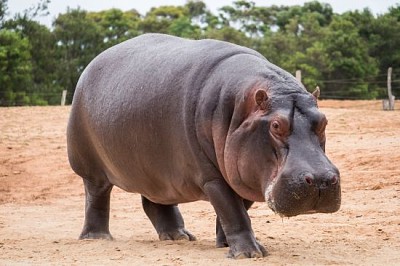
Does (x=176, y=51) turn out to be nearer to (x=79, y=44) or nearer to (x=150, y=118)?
(x=150, y=118)

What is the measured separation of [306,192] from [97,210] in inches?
119

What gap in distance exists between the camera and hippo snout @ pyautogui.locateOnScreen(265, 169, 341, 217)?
4.90 m

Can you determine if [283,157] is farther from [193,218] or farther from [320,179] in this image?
[193,218]

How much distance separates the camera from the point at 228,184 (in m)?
5.80

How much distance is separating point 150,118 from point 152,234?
1.96 metres

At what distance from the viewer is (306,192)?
16.1 ft

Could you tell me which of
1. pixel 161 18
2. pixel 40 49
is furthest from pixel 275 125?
pixel 161 18

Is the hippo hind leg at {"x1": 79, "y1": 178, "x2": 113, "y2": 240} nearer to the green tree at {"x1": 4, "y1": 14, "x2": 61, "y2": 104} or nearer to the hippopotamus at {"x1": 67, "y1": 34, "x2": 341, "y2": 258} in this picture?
the hippopotamus at {"x1": 67, "y1": 34, "x2": 341, "y2": 258}

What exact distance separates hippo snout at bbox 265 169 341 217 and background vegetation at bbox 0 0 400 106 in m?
24.6

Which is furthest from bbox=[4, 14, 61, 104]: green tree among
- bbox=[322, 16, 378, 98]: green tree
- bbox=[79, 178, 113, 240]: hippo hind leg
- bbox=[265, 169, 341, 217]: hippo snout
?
bbox=[265, 169, 341, 217]: hippo snout

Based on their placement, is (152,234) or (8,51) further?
(8,51)

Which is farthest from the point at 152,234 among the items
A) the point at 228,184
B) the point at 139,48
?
the point at 228,184

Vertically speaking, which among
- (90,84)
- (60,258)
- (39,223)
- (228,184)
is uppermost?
(90,84)

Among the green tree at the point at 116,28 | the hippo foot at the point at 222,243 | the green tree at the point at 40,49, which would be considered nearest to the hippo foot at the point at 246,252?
the hippo foot at the point at 222,243
